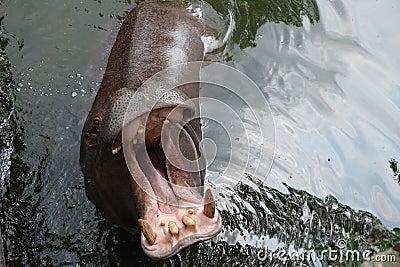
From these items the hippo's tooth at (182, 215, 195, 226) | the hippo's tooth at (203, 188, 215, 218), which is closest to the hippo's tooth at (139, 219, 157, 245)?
the hippo's tooth at (182, 215, 195, 226)

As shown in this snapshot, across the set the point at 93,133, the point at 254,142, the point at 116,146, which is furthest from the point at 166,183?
the point at 254,142

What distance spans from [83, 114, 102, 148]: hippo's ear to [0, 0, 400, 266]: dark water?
741mm

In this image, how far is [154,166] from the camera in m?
3.74

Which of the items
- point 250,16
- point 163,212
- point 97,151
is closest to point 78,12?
point 250,16

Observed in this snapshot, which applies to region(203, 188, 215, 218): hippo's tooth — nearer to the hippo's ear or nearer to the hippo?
the hippo

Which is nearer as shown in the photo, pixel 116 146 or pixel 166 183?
pixel 116 146

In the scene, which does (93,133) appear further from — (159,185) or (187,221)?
(187,221)

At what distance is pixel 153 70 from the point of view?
14.2ft

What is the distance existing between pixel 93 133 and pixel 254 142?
1.58m

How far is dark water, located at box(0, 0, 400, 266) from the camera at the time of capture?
436 cm

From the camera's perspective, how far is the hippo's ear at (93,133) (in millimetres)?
3838

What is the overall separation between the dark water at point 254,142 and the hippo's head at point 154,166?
2.02ft

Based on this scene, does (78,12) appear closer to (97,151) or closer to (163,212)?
(97,151)

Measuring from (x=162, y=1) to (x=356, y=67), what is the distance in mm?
1820
